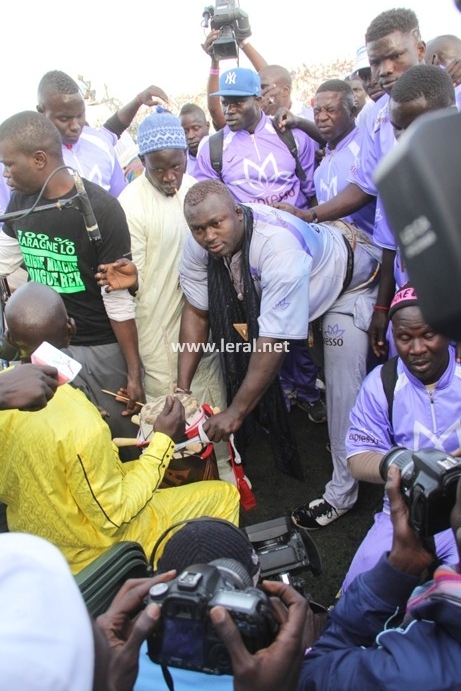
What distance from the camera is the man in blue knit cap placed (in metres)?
3.26

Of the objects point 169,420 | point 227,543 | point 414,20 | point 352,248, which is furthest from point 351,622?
point 414,20

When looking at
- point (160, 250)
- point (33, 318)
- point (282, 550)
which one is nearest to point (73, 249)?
point (160, 250)

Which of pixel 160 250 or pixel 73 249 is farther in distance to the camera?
pixel 160 250

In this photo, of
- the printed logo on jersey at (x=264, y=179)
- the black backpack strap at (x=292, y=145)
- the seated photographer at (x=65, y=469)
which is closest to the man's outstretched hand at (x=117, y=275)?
the seated photographer at (x=65, y=469)

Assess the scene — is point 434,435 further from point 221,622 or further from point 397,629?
point 221,622

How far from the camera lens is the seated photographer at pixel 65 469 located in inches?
75.3

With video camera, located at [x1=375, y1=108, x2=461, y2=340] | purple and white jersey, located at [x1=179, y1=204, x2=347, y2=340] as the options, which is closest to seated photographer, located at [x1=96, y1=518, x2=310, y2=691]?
video camera, located at [x1=375, y1=108, x2=461, y2=340]

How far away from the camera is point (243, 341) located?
3.19 metres

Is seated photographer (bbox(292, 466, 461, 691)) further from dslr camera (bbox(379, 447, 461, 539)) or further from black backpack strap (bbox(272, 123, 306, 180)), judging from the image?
black backpack strap (bbox(272, 123, 306, 180))

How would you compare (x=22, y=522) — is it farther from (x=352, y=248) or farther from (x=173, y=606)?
(x=352, y=248)

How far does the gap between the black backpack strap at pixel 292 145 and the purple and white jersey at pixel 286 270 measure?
880mm

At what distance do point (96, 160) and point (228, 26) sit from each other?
1778mm

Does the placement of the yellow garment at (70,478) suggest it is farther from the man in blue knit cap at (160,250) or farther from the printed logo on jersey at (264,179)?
the printed logo on jersey at (264,179)

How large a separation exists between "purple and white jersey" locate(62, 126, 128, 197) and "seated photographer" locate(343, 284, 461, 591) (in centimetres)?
252
